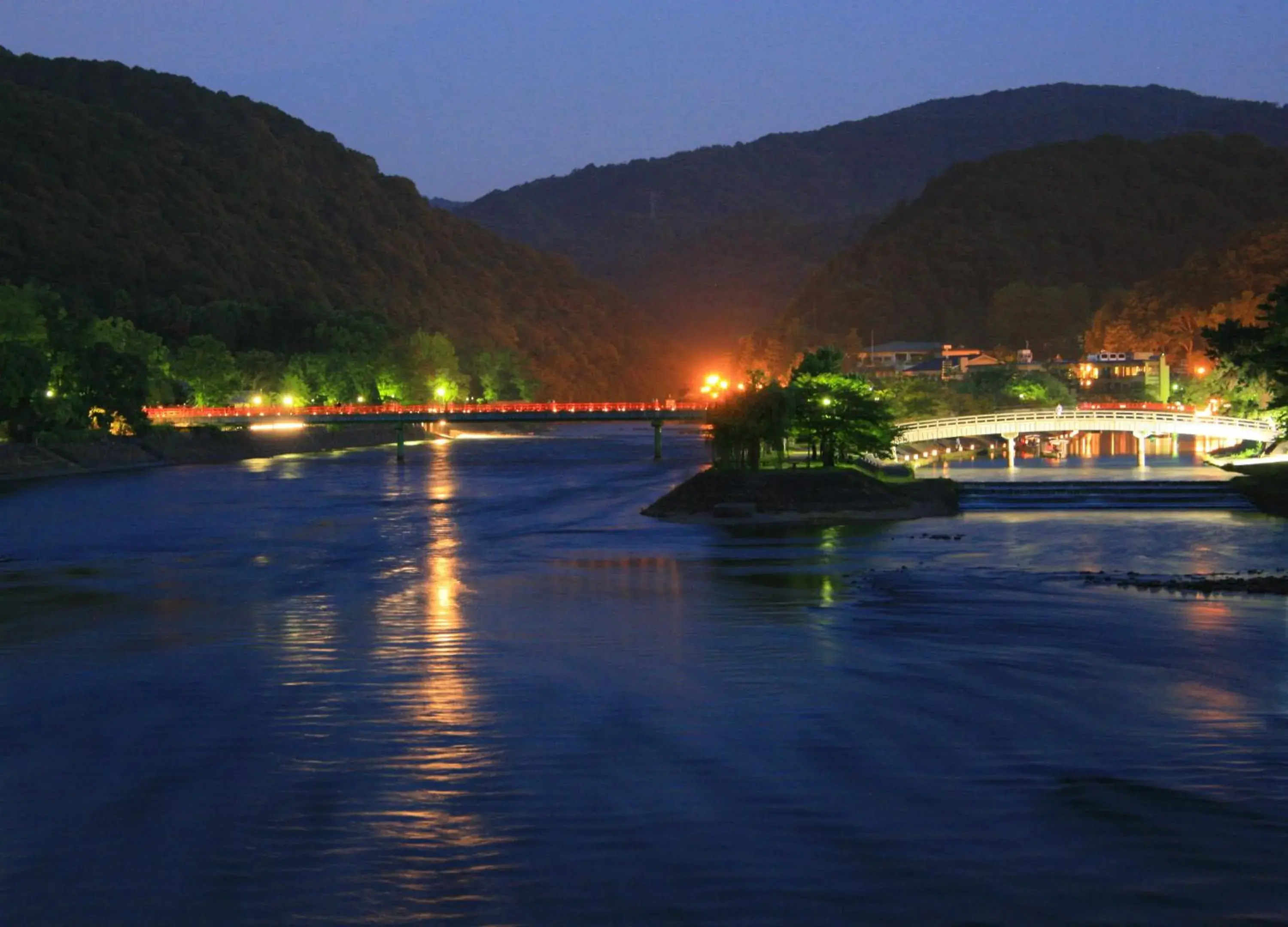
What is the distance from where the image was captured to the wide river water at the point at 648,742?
1838 centimetres

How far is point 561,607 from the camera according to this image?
1720 inches

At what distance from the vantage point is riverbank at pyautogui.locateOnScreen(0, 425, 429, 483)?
106m

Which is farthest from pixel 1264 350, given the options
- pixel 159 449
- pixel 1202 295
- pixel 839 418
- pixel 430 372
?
pixel 430 372

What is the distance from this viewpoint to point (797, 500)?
69.2 meters

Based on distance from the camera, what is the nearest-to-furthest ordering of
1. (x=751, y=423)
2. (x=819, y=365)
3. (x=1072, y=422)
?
(x=751, y=423), (x=819, y=365), (x=1072, y=422)

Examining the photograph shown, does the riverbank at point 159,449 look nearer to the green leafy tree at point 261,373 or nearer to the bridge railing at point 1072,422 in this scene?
the green leafy tree at point 261,373

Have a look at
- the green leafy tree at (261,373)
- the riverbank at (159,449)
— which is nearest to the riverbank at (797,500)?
the riverbank at (159,449)

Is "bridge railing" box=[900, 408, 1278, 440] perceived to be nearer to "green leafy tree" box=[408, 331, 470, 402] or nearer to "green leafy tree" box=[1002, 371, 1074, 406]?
"green leafy tree" box=[1002, 371, 1074, 406]

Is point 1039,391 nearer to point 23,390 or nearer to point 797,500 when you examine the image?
point 797,500

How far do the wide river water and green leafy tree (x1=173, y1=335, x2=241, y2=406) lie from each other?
105 meters

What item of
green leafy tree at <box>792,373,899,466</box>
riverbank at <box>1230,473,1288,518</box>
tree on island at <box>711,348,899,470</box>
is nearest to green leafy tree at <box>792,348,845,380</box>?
tree on island at <box>711,348,899,470</box>

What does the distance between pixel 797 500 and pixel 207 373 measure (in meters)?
103

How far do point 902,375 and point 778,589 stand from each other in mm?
115295

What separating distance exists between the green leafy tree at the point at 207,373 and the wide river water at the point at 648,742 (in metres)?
105
